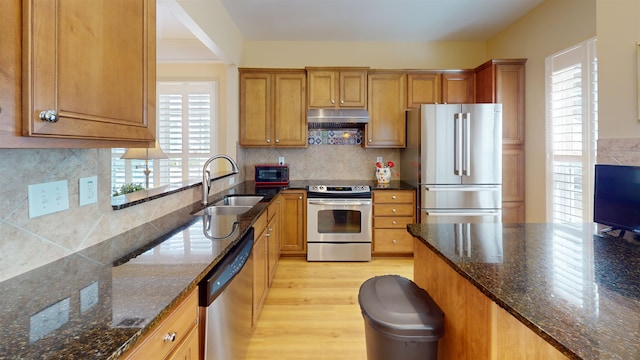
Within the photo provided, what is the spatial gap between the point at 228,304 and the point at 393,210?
2.57 metres

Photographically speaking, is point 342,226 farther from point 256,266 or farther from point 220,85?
point 220,85

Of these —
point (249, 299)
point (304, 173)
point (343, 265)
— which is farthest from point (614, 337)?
point (304, 173)

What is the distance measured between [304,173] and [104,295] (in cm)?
340

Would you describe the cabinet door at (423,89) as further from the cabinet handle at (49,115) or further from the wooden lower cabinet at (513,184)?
A: the cabinet handle at (49,115)

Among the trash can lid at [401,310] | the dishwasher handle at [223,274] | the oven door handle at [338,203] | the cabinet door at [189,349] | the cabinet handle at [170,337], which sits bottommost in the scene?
the cabinet door at [189,349]

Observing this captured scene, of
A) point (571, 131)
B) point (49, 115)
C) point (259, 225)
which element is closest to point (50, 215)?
point (49, 115)

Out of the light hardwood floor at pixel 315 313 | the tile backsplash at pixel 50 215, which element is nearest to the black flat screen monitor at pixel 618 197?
the light hardwood floor at pixel 315 313

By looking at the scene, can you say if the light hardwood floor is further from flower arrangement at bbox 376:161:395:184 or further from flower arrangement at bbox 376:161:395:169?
flower arrangement at bbox 376:161:395:169

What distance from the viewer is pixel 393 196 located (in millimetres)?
3562

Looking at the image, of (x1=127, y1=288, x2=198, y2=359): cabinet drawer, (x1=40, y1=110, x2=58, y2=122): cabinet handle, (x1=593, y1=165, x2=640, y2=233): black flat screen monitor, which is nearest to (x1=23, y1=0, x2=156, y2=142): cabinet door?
(x1=40, y1=110, x2=58, y2=122): cabinet handle

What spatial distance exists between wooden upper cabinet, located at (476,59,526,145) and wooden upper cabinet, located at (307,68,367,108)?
4.80ft

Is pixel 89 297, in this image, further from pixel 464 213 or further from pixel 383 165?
pixel 383 165

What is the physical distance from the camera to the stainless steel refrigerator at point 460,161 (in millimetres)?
3268

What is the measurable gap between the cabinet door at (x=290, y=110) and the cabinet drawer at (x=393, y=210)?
1.21 metres
